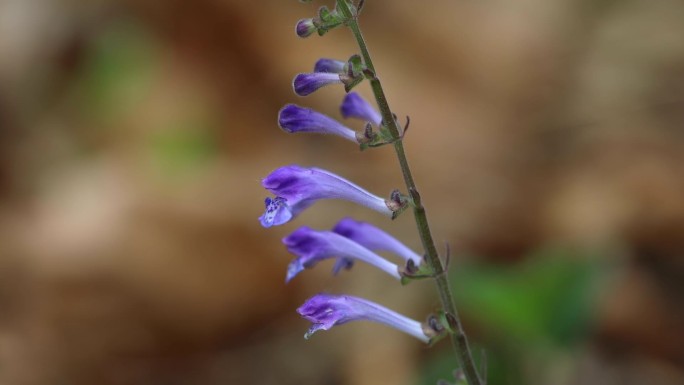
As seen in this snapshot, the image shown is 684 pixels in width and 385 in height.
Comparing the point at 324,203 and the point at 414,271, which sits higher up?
the point at 414,271

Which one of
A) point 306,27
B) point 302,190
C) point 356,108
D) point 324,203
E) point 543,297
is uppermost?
point 306,27

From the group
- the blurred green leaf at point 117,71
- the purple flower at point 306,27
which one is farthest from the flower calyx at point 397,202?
the blurred green leaf at point 117,71

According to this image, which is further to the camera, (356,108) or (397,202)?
(356,108)

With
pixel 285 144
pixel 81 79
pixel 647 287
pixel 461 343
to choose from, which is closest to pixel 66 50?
pixel 81 79

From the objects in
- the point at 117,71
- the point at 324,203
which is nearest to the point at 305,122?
the point at 324,203

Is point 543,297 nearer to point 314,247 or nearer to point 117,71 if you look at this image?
point 314,247

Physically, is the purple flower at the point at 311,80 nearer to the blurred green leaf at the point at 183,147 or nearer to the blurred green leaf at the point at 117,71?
the blurred green leaf at the point at 183,147

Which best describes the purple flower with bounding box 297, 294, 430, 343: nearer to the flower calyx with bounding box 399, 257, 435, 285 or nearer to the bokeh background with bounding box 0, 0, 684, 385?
the flower calyx with bounding box 399, 257, 435, 285
